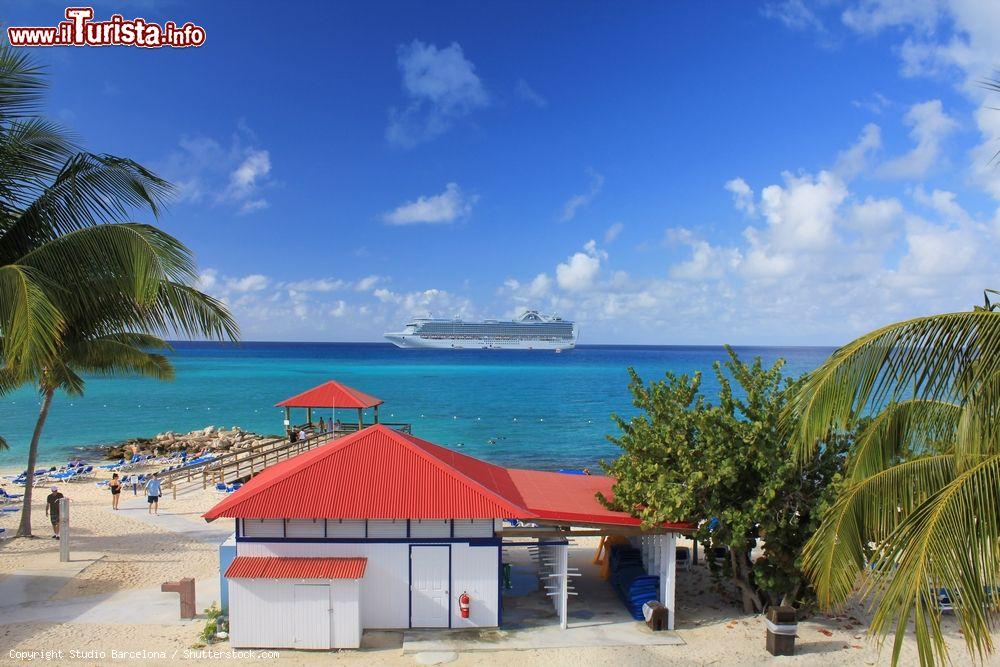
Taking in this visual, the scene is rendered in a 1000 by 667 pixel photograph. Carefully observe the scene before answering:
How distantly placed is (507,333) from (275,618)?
155712 mm

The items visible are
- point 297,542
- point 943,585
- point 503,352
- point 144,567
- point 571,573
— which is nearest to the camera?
point 943,585

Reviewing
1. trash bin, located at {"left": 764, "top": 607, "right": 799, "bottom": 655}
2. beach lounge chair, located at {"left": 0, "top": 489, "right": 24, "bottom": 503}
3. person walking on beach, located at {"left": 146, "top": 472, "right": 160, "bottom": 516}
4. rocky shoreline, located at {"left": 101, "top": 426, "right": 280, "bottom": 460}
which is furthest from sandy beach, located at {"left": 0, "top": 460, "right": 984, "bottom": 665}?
rocky shoreline, located at {"left": 101, "top": 426, "right": 280, "bottom": 460}

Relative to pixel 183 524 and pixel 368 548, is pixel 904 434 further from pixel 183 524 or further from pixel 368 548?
pixel 183 524

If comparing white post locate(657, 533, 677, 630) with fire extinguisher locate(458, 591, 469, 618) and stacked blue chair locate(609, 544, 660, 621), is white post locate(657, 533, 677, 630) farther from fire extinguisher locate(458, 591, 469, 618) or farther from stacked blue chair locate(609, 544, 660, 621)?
fire extinguisher locate(458, 591, 469, 618)

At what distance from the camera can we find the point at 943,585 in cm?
414

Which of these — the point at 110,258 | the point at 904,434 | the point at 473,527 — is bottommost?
the point at 473,527

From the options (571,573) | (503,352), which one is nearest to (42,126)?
(571,573)

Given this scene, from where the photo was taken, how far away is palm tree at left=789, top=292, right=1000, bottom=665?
4160 millimetres

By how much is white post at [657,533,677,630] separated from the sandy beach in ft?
1.46

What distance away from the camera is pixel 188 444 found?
36969 millimetres

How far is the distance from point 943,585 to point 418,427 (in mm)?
46089

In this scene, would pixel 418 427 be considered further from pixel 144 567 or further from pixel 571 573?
pixel 571 573

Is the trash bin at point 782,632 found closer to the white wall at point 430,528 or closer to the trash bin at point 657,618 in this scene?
the trash bin at point 657,618

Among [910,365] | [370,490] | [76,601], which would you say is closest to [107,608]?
[76,601]
